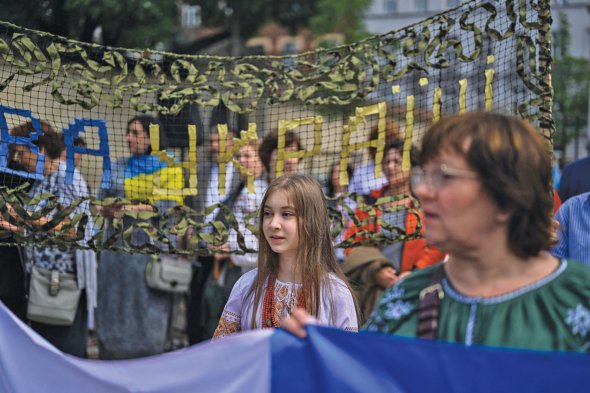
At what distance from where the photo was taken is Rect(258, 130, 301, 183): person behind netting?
18.3 ft

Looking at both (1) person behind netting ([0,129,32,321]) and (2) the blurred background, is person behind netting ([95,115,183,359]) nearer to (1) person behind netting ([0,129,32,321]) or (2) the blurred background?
(1) person behind netting ([0,129,32,321])

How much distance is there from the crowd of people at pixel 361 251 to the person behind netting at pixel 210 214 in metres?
0.01

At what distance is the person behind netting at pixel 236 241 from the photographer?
17.8ft

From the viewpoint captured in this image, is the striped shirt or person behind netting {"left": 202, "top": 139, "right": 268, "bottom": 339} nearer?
the striped shirt

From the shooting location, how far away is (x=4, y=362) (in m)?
3.28

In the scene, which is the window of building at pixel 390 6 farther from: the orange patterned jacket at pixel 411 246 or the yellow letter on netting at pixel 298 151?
the yellow letter on netting at pixel 298 151

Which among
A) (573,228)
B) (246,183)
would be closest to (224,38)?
(246,183)

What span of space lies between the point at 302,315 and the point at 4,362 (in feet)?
3.94

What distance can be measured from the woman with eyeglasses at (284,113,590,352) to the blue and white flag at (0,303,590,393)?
0.05m

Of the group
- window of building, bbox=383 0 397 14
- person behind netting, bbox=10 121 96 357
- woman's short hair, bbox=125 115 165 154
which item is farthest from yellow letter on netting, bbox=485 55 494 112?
window of building, bbox=383 0 397 14

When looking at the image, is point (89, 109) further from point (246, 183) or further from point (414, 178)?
point (414, 178)

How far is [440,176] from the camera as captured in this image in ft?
7.69

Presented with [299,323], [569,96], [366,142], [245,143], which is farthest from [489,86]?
[569,96]

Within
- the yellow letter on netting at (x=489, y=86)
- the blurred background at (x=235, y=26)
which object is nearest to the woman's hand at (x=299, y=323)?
the yellow letter on netting at (x=489, y=86)
